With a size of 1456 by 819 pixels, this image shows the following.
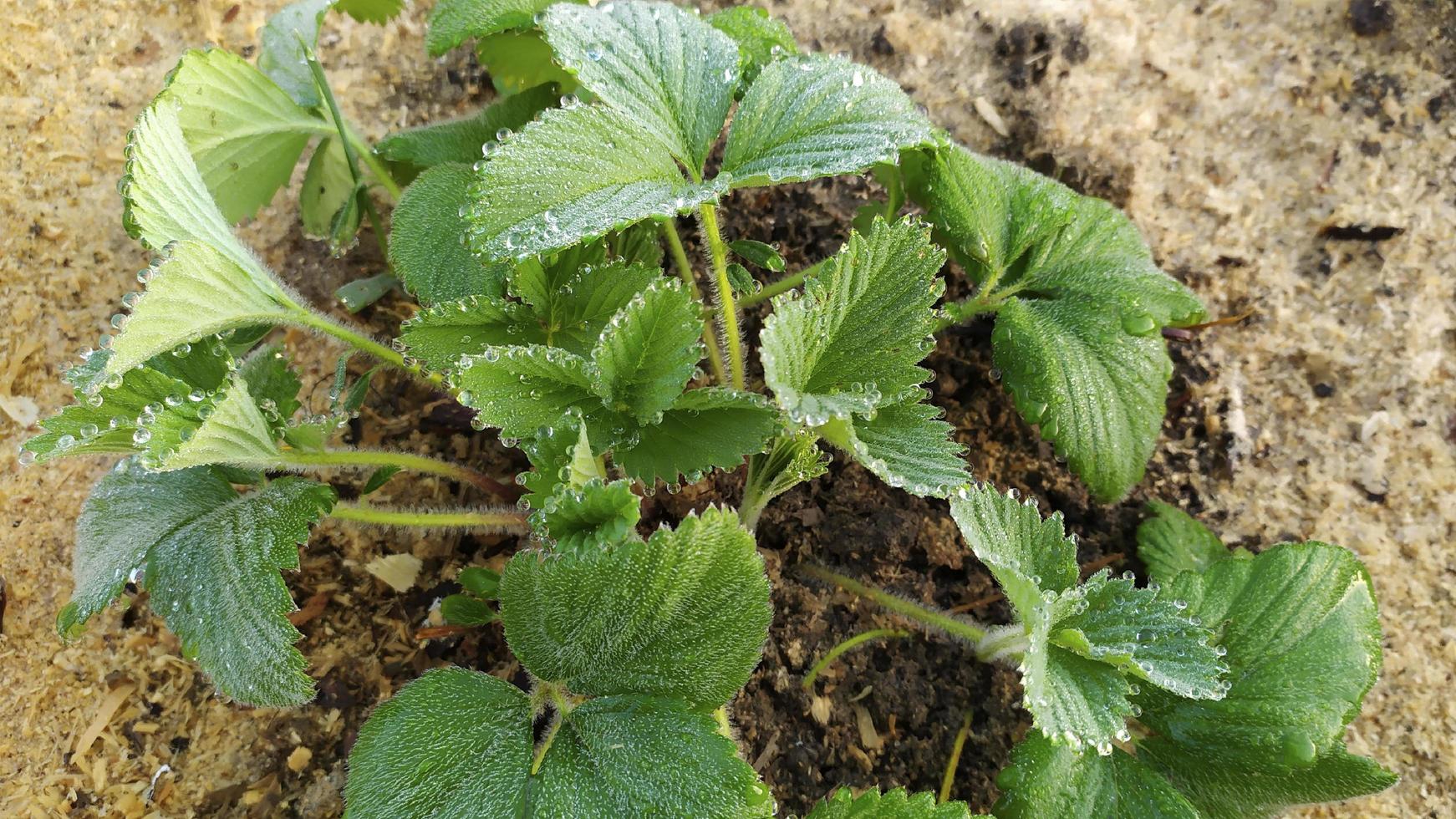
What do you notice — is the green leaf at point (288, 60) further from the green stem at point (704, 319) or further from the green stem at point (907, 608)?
the green stem at point (907, 608)

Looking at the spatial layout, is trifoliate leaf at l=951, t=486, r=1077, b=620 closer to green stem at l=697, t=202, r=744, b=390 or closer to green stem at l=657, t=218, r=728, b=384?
green stem at l=697, t=202, r=744, b=390

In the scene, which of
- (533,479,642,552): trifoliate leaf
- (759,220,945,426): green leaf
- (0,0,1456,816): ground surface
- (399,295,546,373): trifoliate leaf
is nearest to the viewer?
(533,479,642,552): trifoliate leaf

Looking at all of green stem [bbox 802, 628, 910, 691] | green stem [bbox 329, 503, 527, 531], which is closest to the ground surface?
green stem [bbox 802, 628, 910, 691]

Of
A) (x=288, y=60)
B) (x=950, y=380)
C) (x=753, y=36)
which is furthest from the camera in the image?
(x=950, y=380)

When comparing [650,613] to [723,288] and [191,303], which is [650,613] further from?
[191,303]

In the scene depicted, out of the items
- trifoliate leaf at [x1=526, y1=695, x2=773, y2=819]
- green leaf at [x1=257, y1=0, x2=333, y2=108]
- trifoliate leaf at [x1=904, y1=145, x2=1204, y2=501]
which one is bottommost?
trifoliate leaf at [x1=526, y1=695, x2=773, y2=819]

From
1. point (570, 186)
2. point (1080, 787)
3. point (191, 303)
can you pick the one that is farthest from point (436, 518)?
point (1080, 787)

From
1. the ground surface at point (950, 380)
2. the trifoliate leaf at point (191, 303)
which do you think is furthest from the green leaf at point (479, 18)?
the ground surface at point (950, 380)
